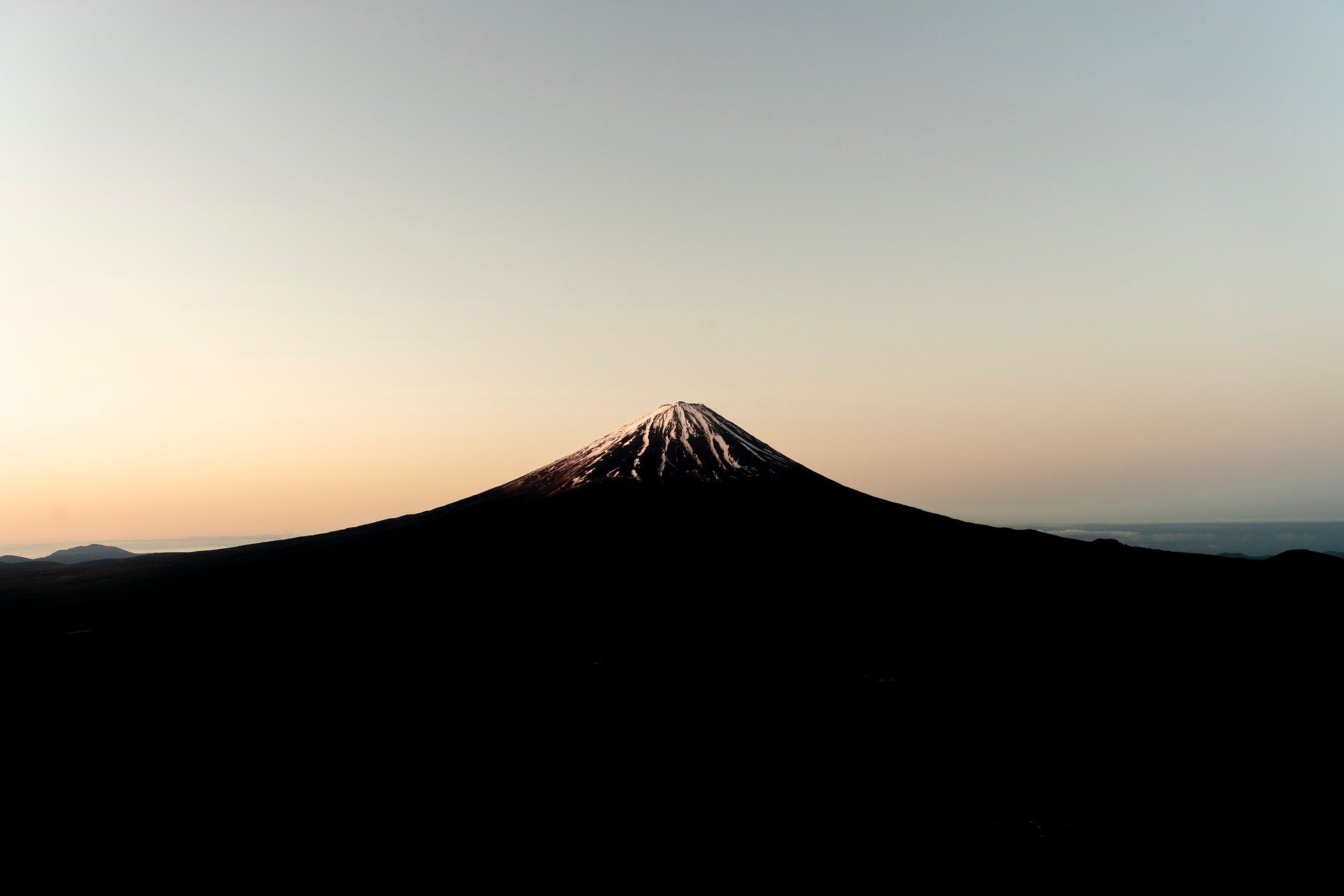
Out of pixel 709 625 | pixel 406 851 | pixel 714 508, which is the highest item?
pixel 714 508

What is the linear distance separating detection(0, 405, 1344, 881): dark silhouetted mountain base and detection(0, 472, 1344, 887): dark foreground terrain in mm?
448

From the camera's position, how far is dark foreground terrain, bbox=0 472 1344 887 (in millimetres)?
55000

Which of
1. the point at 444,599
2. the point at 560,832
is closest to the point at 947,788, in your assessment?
the point at 560,832

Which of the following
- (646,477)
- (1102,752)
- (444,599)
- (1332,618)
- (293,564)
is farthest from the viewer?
(646,477)

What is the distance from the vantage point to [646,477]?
193 meters

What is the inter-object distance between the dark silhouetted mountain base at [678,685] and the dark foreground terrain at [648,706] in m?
0.45

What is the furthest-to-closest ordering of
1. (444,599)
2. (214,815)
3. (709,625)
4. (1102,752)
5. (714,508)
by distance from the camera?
(714,508) → (444,599) → (709,625) → (1102,752) → (214,815)

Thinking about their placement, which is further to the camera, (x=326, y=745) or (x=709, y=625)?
(x=709, y=625)

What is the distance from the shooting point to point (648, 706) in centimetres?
7981

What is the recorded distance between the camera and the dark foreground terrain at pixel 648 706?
180 feet

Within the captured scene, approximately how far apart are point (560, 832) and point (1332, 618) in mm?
127303

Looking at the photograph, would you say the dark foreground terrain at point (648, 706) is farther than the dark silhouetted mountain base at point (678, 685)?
No

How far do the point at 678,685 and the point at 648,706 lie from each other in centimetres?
700

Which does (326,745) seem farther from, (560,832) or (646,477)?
(646,477)
